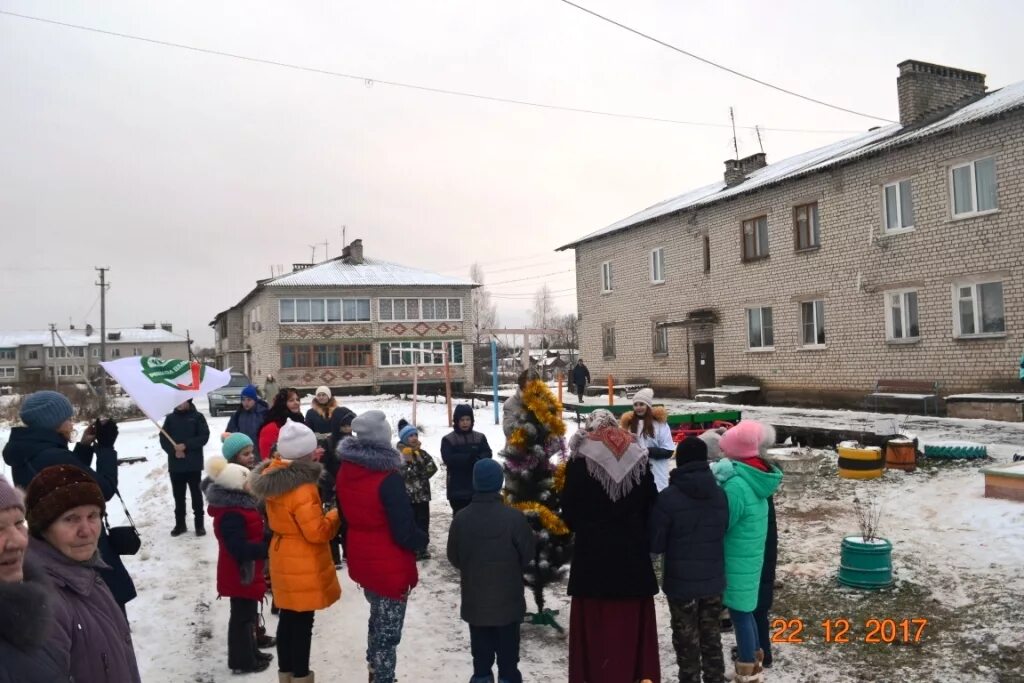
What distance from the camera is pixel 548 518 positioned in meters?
5.42

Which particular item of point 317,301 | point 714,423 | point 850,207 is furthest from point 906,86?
point 317,301

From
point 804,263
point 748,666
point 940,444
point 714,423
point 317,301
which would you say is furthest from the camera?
point 317,301

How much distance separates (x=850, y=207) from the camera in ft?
62.0

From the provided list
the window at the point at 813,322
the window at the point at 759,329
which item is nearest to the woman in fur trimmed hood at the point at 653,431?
the window at the point at 813,322

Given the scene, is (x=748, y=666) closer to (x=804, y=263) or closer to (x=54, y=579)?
(x=54, y=579)

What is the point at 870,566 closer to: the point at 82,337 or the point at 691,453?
the point at 691,453

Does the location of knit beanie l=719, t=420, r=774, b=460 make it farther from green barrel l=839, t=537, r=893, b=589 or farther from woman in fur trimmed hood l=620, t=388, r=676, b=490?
woman in fur trimmed hood l=620, t=388, r=676, b=490

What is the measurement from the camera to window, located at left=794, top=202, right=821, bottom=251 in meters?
20.0

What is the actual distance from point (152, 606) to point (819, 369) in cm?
1812

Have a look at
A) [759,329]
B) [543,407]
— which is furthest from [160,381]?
[759,329]

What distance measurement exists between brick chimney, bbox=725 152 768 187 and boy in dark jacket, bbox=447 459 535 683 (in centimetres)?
2443

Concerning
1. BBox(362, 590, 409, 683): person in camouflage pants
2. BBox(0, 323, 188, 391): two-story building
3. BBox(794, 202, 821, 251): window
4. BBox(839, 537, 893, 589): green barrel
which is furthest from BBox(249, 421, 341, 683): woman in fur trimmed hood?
BBox(0, 323, 188, 391): two-story building
